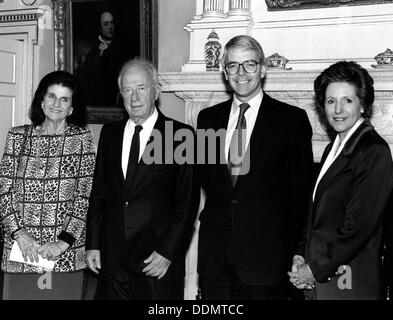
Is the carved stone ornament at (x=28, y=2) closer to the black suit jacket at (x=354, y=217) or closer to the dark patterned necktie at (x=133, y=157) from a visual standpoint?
the dark patterned necktie at (x=133, y=157)

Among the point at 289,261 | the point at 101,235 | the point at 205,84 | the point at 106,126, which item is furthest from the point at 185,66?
the point at 289,261

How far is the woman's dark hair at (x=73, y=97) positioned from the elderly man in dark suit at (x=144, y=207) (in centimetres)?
37

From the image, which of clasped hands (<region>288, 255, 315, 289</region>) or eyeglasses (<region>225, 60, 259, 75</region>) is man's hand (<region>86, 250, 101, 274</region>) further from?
eyeglasses (<region>225, 60, 259, 75</region>)

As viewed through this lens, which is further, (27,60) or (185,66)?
(27,60)

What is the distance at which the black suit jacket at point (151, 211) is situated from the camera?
9.67ft

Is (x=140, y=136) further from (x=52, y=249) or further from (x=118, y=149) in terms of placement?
(x=52, y=249)

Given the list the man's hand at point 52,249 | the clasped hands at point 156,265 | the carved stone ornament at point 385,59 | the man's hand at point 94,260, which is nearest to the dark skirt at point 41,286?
the man's hand at point 52,249

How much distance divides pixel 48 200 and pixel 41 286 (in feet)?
1.54

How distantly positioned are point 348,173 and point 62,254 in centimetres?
158

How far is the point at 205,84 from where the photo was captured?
14.3 feet

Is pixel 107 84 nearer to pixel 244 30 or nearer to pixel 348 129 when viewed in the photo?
pixel 244 30

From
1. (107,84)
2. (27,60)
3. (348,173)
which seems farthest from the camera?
(27,60)

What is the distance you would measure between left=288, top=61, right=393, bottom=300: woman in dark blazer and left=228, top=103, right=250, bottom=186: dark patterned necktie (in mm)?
389

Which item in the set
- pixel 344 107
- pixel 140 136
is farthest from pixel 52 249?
pixel 344 107
